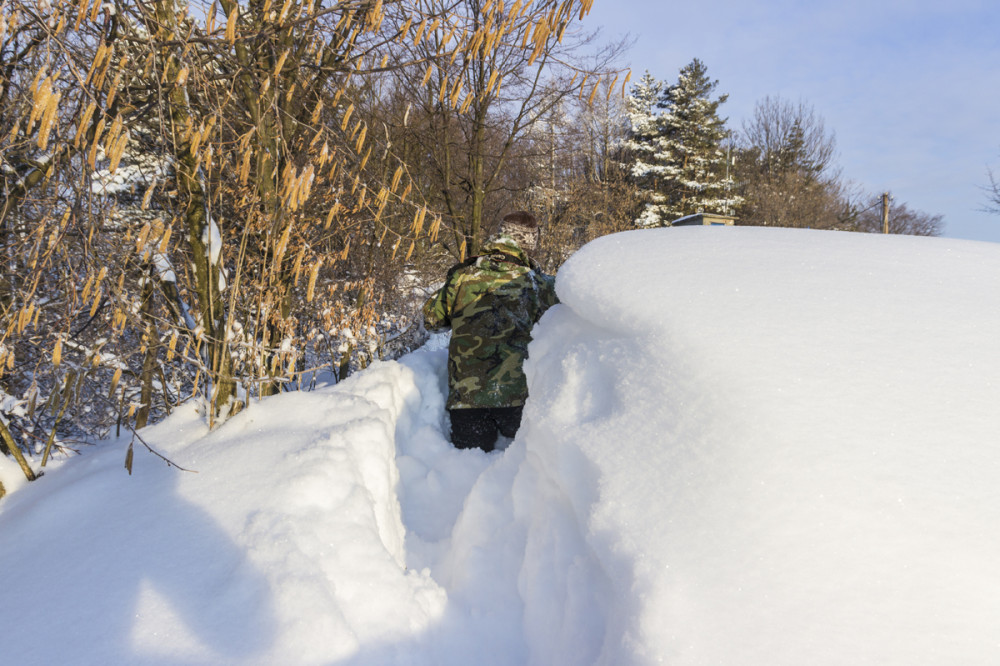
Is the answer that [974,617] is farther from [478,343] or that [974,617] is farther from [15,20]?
[15,20]

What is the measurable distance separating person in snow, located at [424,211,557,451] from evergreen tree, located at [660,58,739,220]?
2298 centimetres

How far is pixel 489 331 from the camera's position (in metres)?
3.35

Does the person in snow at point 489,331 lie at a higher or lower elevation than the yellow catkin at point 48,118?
lower

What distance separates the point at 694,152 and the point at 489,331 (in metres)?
25.2

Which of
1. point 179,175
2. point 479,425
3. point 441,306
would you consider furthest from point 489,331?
point 179,175

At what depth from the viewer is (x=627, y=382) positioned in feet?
5.30

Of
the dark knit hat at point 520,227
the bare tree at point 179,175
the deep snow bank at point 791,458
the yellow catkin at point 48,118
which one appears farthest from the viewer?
the dark knit hat at point 520,227

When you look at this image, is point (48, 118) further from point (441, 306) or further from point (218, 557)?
point (441, 306)

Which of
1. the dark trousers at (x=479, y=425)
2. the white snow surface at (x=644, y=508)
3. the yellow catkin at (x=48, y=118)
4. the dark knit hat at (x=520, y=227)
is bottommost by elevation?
the dark trousers at (x=479, y=425)

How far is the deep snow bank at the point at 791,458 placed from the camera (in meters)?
1.06

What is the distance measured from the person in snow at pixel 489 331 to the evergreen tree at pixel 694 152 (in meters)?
23.0

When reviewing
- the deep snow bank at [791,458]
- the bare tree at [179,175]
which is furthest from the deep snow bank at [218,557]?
the deep snow bank at [791,458]

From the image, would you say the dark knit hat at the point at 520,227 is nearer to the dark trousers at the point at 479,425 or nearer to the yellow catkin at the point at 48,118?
the dark trousers at the point at 479,425

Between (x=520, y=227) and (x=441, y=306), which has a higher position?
(x=520, y=227)
